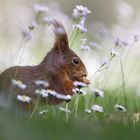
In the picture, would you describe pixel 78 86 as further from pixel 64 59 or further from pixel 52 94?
pixel 64 59

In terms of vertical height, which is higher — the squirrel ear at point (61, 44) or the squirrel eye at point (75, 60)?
the squirrel ear at point (61, 44)

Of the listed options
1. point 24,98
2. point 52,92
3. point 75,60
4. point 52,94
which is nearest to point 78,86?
point 52,94

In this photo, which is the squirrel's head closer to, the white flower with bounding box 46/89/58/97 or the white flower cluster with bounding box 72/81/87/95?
the white flower cluster with bounding box 72/81/87/95

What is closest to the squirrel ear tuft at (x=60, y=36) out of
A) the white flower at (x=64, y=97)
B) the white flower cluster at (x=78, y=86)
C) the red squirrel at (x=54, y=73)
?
the red squirrel at (x=54, y=73)

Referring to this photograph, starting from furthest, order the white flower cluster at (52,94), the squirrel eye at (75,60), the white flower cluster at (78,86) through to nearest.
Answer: the squirrel eye at (75,60) < the white flower cluster at (78,86) < the white flower cluster at (52,94)

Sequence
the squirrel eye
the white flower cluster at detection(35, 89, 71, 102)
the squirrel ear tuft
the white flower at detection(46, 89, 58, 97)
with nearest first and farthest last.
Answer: the white flower cluster at detection(35, 89, 71, 102)
the white flower at detection(46, 89, 58, 97)
the squirrel ear tuft
the squirrel eye

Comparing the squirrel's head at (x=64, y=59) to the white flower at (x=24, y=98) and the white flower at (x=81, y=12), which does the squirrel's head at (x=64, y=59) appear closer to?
the white flower at (x=81, y=12)

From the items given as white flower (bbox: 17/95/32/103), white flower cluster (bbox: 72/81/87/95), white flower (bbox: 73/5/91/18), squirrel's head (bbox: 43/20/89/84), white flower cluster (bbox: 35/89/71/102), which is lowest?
white flower (bbox: 17/95/32/103)

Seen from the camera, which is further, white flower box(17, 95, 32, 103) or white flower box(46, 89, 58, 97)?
white flower box(46, 89, 58, 97)

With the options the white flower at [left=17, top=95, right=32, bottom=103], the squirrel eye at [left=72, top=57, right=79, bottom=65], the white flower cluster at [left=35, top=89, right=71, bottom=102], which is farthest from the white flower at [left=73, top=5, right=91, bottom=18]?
the white flower at [left=17, top=95, right=32, bottom=103]
